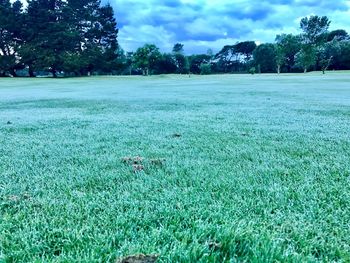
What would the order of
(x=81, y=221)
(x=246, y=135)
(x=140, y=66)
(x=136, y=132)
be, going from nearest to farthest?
(x=81, y=221) < (x=246, y=135) < (x=136, y=132) < (x=140, y=66)

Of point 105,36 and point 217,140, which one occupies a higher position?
point 105,36

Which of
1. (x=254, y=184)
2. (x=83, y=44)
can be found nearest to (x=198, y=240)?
(x=254, y=184)

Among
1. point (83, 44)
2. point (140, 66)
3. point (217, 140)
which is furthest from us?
point (140, 66)

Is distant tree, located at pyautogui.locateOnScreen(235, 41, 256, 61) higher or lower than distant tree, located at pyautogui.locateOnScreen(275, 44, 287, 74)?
higher

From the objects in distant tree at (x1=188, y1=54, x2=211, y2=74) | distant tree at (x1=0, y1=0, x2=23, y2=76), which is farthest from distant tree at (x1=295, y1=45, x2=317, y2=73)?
distant tree at (x1=0, y1=0, x2=23, y2=76)

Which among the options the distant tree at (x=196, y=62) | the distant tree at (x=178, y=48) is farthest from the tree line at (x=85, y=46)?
the distant tree at (x=178, y=48)

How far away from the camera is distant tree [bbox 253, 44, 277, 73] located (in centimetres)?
6142

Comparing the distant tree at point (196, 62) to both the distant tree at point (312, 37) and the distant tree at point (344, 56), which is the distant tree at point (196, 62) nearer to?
the distant tree at point (312, 37)

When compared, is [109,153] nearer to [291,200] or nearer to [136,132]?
[136,132]

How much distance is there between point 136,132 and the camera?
4176 mm

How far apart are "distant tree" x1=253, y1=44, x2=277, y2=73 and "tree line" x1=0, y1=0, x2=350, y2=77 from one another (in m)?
0.18

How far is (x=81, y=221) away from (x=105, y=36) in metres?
51.6

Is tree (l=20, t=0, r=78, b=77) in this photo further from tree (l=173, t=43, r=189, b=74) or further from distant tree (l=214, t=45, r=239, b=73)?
distant tree (l=214, t=45, r=239, b=73)

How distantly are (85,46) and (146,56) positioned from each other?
32.8 ft
